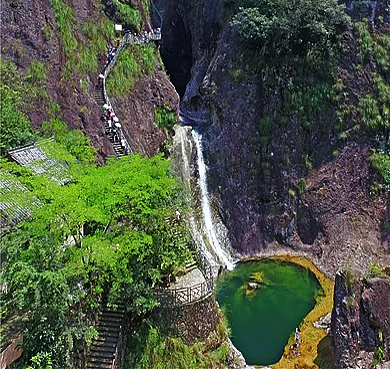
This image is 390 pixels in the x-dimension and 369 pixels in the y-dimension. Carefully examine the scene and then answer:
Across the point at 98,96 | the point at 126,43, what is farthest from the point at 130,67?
the point at 98,96

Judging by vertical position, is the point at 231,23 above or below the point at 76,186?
above

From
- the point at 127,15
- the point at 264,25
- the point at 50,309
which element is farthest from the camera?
the point at 127,15

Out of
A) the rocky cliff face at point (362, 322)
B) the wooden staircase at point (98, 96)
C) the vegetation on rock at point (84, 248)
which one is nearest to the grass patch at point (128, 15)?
the wooden staircase at point (98, 96)

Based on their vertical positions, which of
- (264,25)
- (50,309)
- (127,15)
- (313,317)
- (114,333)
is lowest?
(313,317)

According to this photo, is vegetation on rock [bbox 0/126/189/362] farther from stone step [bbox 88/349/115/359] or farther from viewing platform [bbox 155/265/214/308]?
stone step [bbox 88/349/115/359]

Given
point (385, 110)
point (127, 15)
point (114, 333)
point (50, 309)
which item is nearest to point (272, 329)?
point (114, 333)

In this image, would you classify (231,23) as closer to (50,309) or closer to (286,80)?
(286,80)

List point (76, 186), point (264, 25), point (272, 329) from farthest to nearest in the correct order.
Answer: point (264, 25) → point (272, 329) → point (76, 186)

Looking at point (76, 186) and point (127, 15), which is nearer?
point (76, 186)
